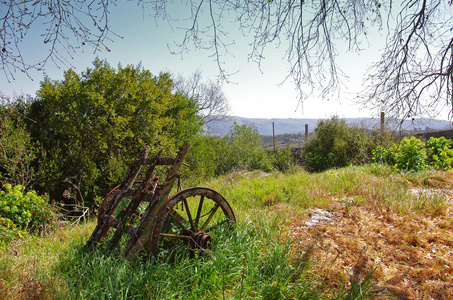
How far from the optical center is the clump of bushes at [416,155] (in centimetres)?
714

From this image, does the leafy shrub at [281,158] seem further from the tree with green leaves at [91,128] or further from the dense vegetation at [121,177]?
the tree with green leaves at [91,128]

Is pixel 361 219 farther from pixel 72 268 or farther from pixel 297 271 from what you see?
pixel 72 268

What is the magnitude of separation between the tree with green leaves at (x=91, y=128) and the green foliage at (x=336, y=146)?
850 cm

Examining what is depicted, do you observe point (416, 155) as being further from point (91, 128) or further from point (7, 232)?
point (7, 232)

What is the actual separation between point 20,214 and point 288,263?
4806 millimetres

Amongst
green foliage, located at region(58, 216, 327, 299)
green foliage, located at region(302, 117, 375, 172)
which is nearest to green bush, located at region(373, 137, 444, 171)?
green foliage, located at region(302, 117, 375, 172)

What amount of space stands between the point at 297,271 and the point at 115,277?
168 cm

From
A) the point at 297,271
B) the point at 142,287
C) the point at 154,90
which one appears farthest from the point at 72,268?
the point at 154,90

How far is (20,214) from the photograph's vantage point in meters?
4.80

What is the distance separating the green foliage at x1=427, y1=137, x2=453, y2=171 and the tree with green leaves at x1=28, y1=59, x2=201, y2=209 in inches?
302

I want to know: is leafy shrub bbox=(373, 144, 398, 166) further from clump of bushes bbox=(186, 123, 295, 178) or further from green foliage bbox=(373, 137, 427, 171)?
clump of bushes bbox=(186, 123, 295, 178)

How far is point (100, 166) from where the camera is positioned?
6852 mm

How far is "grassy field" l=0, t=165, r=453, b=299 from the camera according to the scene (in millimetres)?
2262

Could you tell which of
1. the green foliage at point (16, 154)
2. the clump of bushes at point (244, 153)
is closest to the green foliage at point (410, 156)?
the clump of bushes at point (244, 153)
